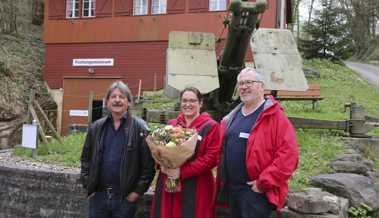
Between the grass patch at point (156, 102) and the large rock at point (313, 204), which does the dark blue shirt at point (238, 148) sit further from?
the grass patch at point (156, 102)

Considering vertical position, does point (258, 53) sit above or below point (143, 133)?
above

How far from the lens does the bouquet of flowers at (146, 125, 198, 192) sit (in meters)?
4.06

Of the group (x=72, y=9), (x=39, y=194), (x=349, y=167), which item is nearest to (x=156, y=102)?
(x=72, y=9)

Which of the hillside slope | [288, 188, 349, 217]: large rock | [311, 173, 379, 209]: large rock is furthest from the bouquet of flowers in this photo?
the hillside slope

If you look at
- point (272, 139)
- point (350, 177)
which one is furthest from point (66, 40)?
point (272, 139)

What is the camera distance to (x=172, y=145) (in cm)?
405

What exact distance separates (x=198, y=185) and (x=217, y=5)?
55.4 feet

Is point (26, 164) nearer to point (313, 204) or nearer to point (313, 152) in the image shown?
point (313, 152)

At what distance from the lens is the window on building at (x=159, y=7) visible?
21781 mm

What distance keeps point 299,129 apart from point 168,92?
2.93 m

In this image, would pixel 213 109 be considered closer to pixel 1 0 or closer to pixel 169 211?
pixel 169 211

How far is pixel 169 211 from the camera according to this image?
4.32 meters

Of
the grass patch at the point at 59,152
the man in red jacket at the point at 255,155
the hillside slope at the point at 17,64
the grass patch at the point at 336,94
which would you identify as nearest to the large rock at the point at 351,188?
the man in red jacket at the point at 255,155

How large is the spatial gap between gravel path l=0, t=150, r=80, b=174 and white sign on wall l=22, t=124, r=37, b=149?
0.86 ft
